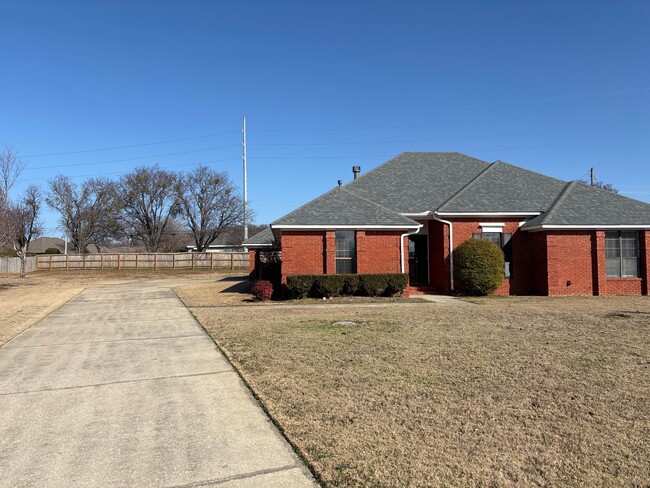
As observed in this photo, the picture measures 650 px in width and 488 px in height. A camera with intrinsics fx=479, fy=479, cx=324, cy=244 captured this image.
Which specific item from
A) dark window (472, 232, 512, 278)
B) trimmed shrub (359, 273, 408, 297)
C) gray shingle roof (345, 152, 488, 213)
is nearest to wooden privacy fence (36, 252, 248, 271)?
gray shingle roof (345, 152, 488, 213)

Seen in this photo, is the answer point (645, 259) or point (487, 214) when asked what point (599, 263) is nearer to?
point (645, 259)

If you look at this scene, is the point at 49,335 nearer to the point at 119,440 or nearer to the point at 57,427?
the point at 57,427

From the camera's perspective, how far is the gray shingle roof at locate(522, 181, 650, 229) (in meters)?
18.0

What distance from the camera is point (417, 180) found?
885 inches

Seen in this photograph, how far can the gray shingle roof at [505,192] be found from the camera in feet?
62.5

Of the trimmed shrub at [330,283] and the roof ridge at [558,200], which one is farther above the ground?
the roof ridge at [558,200]

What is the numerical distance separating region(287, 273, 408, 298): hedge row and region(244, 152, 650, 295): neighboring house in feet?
2.33

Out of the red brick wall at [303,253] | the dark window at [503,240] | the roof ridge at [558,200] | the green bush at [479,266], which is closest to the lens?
the green bush at [479,266]

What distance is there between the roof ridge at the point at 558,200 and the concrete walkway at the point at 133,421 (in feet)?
47.1

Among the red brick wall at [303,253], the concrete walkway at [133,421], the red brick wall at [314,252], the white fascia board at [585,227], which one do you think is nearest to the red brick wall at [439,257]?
the red brick wall at [314,252]

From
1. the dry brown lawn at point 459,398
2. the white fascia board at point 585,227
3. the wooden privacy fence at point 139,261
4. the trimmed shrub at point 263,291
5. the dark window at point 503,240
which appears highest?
the white fascia board at point 585,227

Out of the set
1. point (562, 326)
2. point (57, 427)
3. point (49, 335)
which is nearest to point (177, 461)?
point (57, 427)

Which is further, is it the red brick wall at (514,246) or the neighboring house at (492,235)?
the red brick wall at (514,246)

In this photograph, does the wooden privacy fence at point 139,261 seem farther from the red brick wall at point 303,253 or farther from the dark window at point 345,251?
the dark window at point 345,251
